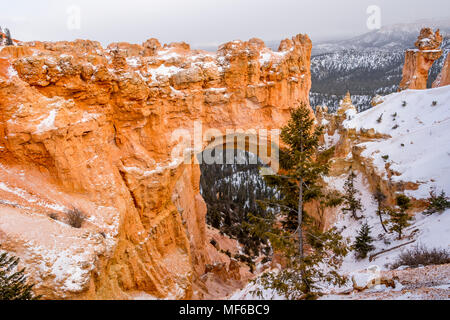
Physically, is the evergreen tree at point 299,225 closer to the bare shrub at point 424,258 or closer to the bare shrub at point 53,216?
the bare shrub at point 424,258

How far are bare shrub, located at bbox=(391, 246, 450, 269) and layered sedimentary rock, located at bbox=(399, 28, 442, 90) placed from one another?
3353cm

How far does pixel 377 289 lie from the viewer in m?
6.84

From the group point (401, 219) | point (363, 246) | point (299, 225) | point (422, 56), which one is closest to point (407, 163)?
point (401, 219)

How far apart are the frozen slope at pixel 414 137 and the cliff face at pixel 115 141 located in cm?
777

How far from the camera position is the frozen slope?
14.3 metres

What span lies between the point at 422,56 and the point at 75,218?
42843 millimetres

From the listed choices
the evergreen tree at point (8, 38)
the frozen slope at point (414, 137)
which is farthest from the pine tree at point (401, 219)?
the evergreen tree at point (8, 38)

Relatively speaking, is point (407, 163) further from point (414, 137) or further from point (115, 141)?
point (115, 141)

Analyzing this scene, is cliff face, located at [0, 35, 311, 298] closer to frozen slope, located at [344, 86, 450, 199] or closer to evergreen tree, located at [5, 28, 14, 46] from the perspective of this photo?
evergreen tree, located at [5, 28, 14, 46]

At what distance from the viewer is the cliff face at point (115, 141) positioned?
700 centimetres

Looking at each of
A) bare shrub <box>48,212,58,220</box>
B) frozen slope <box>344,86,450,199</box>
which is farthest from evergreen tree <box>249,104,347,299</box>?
frozen slope <box>344,86,450,199</box>
